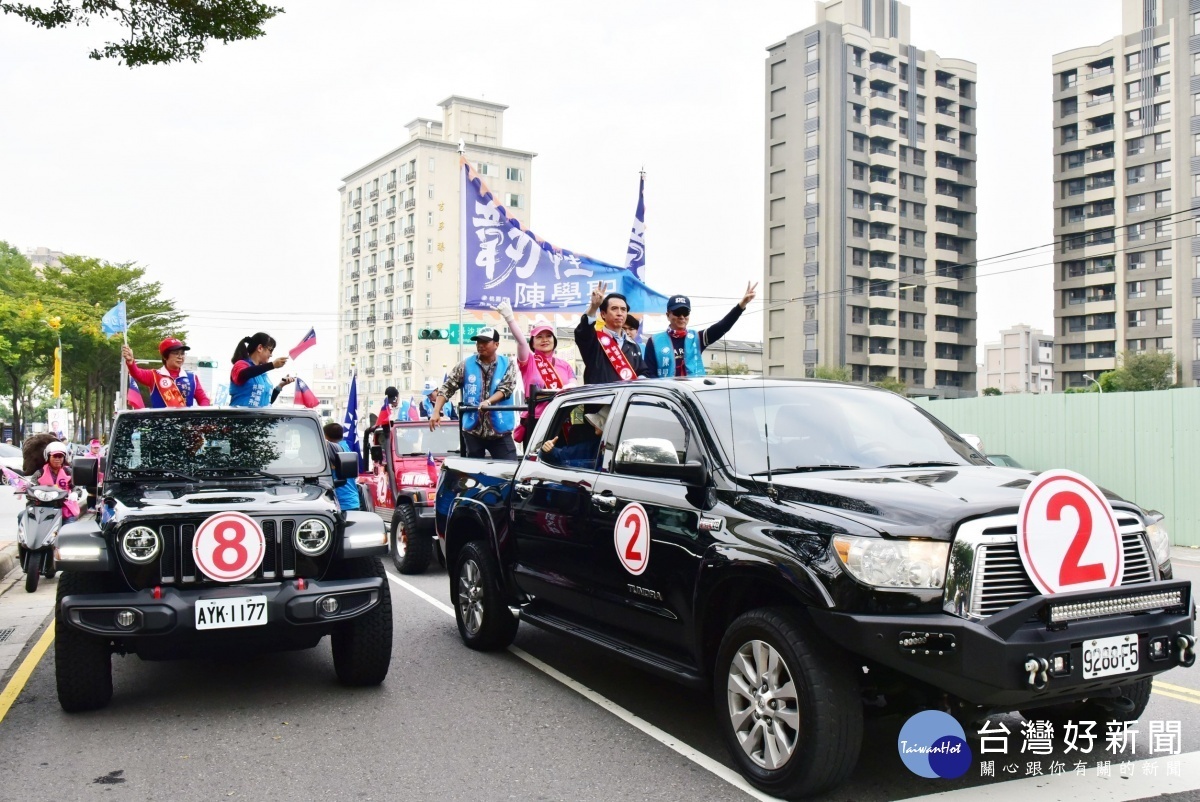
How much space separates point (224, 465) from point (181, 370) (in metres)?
3.39

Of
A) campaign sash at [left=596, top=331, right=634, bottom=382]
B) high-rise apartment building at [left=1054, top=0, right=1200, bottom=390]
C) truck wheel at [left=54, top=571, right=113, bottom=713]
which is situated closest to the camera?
truck wheel at [left=54, top=571, right=113, bottom=713]

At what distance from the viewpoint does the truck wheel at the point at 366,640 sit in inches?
231

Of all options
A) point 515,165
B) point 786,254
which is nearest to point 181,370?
point 786,254

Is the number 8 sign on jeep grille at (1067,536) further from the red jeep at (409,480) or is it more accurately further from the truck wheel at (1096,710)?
the red jeep at (409,480)

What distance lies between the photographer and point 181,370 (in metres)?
9.60

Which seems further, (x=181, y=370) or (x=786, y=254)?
(x=786, y=254)

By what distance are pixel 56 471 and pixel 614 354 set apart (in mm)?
7339

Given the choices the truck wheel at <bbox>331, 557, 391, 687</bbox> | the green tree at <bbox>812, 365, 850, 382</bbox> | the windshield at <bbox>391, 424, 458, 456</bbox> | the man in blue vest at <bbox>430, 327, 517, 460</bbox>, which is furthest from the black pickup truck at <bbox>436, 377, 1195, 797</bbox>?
the green tree at <bbox>812, 365, 850, 382</bbox>

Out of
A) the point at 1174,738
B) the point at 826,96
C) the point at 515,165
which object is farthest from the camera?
the point at 515,165

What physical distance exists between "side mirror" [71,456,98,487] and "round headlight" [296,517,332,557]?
168cm

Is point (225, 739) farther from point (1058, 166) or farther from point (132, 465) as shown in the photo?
point (1058, 166)

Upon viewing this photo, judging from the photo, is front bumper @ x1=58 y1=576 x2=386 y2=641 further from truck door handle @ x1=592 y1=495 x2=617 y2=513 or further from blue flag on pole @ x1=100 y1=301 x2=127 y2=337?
blue flag on pole @ x1=100 y1=301 x2=127 y2=337

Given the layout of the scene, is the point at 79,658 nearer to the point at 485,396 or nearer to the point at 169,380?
the point at 169,380

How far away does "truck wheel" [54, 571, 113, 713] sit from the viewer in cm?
530
